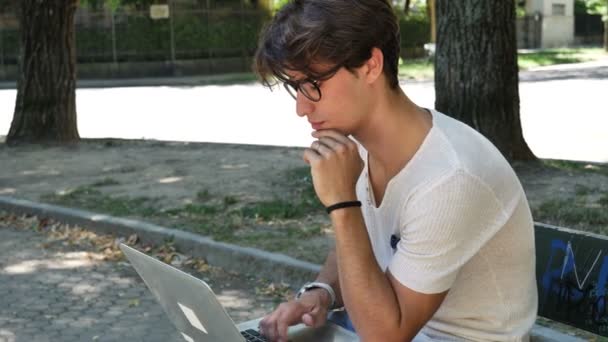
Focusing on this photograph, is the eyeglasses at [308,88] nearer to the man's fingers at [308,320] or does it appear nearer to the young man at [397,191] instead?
the young man at [397,191]

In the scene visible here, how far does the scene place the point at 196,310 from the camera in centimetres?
234

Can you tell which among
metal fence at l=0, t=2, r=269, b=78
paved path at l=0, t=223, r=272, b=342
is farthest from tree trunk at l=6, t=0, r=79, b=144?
metal fence at l=0, t=2, r=269, b=78

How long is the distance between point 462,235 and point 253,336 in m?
0.76

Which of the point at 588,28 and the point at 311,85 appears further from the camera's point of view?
the point at 588,28

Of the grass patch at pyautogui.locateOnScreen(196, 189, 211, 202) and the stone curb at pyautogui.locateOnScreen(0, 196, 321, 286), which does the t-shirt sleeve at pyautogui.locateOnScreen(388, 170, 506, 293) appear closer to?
the stone curb at pyautogui.locateOnScreen(0, 196, 321, 286)

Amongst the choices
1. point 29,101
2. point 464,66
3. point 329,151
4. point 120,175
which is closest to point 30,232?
point 120,175

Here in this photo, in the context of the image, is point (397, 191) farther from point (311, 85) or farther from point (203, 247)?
point (203, 247)

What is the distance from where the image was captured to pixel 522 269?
2.45 m

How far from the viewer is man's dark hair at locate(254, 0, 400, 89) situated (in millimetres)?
2232

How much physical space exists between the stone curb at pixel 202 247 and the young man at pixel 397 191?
3.41m

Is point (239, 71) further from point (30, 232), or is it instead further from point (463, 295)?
point (463, 295)

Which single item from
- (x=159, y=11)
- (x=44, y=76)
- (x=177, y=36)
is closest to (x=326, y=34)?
(x=44, y=76)

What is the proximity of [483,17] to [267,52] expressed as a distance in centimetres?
624

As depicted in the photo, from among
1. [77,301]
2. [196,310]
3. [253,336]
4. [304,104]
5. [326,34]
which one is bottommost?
[77,301]
